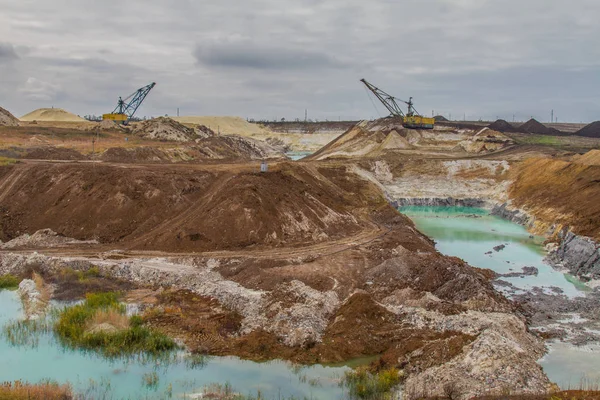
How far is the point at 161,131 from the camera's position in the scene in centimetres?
8775

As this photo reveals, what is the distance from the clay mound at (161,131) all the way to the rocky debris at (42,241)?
171 ft

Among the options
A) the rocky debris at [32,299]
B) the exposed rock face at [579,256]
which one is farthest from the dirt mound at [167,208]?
the exposed rock face at [579,256]

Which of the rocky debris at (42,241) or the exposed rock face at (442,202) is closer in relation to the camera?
the rocky debris at (42,241)

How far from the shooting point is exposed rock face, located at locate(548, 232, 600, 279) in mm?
31969

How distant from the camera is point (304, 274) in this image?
27406mm

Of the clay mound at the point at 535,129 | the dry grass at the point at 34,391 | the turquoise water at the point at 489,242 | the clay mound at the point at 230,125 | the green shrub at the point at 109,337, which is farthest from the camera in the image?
the clay mound at the point at 230,125

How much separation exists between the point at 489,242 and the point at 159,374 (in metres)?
31.4

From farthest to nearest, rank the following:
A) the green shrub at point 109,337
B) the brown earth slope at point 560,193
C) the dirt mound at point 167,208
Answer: the brown earth slope at point 560,193, the dirt mound at point 167,208, the green shrub at point 109,337

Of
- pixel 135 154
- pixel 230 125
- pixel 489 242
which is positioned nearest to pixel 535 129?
pixel 489 242

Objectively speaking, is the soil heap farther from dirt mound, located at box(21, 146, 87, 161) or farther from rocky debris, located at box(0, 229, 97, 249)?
rocky debris, located at box(0, 229, 97, 249)

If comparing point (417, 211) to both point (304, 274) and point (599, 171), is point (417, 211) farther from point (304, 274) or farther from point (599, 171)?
point (304, 274)

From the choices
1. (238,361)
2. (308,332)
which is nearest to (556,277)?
(308,332)

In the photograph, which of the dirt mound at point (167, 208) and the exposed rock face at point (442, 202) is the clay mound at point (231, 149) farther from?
the dirt mound at point (167, 208)

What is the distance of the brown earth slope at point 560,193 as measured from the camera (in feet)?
130
